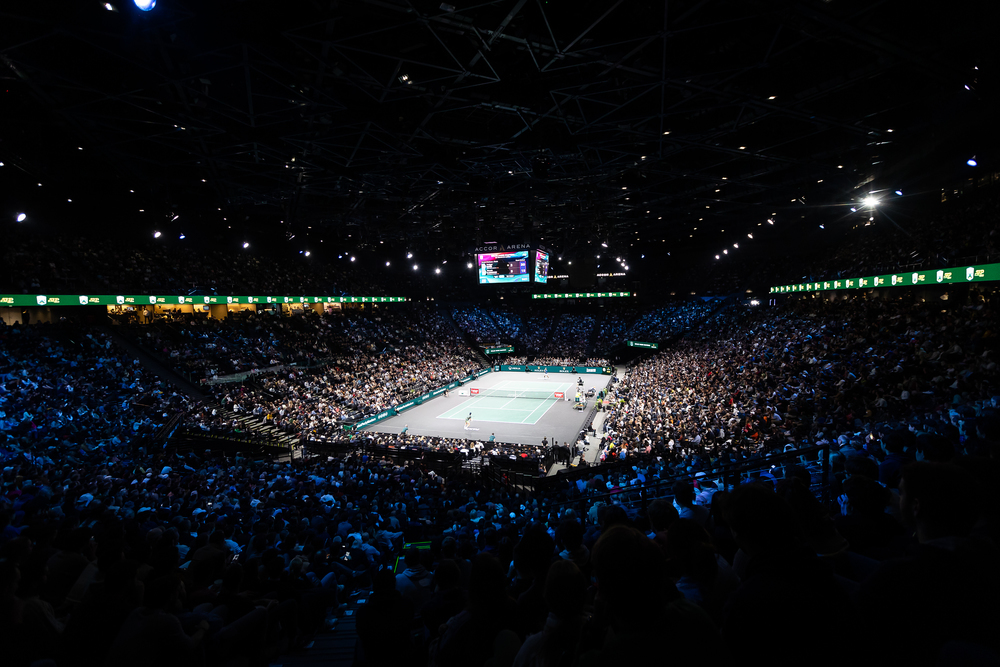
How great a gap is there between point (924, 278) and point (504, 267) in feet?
69.2

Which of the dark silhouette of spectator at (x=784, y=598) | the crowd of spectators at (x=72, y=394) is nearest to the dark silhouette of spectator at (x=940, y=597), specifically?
the dark silhouette of spectator at (x=784, y=598)

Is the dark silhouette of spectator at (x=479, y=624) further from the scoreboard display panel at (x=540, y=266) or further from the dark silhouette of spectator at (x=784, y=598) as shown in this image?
the scoreboard display panel at (x=540, y=266)

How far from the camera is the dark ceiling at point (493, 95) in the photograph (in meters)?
11.1

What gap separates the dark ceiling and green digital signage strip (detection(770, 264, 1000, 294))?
561 cm

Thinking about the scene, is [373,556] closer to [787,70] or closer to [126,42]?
[126,42]

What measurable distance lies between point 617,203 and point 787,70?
16.9 meters

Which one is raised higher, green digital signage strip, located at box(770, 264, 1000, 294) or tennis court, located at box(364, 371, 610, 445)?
green digital signage strip, located at box(770, 264, 1000, 294)

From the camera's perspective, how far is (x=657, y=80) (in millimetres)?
13727

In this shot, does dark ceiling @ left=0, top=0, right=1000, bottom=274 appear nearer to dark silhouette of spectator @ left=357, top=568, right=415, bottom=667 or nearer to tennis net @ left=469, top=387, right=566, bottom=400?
dark silhouette of spectator @ left=357, top=568, right=415, bottom=667

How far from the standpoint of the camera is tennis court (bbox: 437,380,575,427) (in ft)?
95.2

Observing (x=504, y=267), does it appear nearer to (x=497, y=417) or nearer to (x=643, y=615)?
(x=497, y=417)

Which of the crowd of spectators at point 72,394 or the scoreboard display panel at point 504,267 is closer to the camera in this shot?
the crowd of spectators at point 72,394

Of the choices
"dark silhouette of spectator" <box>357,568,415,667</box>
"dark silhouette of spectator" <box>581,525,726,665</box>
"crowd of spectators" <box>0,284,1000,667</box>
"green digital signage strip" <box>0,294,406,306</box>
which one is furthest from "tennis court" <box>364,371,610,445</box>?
"dark silhouette of spectator" <box>581,525,726,665</box>

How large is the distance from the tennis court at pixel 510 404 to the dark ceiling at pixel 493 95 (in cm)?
1260
